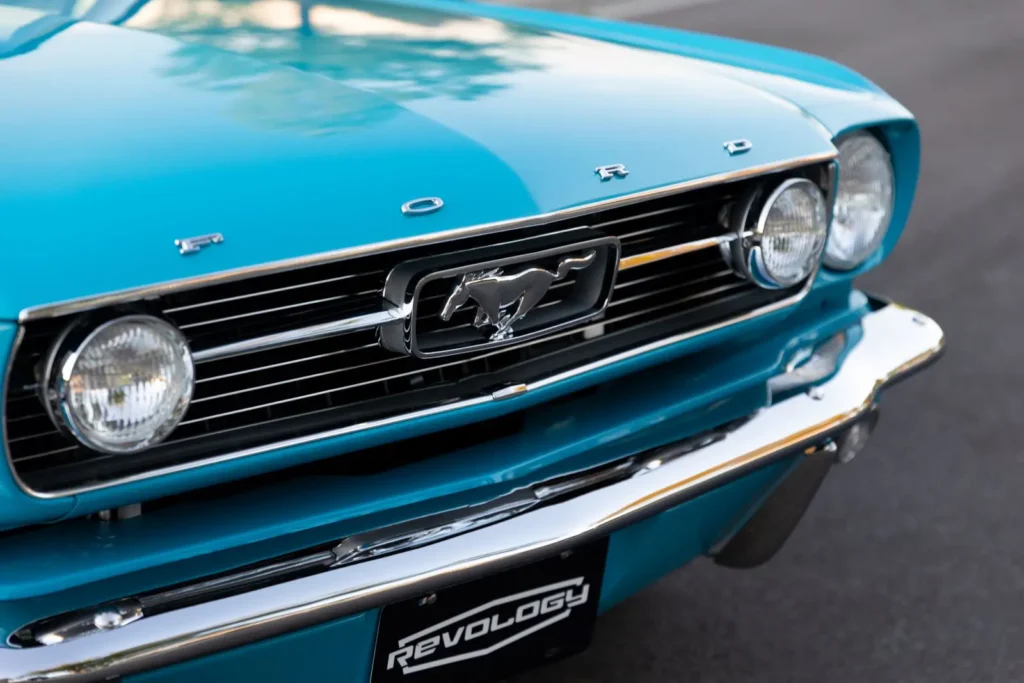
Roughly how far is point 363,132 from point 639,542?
0.81m

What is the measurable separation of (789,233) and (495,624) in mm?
857

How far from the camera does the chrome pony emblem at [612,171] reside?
1.96 metres

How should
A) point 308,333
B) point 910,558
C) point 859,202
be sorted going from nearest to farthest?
point 308,333 → point 859,202 → point 910,558

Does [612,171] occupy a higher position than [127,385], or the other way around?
[612,171]

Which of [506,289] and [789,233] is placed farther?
[789,233]

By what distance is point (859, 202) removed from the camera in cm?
246

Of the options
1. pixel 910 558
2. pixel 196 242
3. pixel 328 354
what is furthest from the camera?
pixel 910 558

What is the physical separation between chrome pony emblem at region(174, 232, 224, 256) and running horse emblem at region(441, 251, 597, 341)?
0.35 meters

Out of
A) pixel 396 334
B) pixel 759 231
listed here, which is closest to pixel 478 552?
pixel 396 334

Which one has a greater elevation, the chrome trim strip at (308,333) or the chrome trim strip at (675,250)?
the chrome trim strip at (308,333)

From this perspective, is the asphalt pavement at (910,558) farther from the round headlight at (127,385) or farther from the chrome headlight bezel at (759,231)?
the round headlight at (127,385)

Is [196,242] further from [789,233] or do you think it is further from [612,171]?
[789,233]

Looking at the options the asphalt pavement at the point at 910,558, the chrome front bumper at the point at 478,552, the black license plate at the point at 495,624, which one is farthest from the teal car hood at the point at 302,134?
the asphalt pavement at the point at 910,558

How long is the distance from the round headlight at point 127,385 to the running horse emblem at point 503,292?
40 cm
